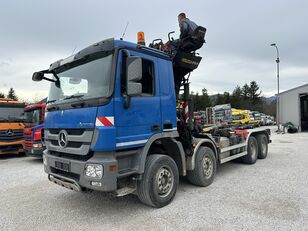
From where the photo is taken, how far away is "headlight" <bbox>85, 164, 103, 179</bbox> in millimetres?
3375

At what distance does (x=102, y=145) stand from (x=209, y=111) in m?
4.86

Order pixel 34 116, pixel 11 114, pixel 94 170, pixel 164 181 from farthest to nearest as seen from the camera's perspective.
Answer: pixel 11 114, pixel 34 116, pixel 164 181, pixel 94 170

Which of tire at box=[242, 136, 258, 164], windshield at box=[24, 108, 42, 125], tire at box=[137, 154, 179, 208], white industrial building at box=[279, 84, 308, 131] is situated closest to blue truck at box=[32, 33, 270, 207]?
tire at box=[137, 154, 179, 208]

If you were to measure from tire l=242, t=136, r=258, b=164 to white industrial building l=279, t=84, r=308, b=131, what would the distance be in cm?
1593

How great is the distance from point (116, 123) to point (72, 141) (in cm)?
82

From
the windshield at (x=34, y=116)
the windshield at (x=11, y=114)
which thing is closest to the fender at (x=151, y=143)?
the windshield at (x=34, y=116)

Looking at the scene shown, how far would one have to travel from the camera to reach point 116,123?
3.52m

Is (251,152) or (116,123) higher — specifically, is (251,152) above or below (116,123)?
below

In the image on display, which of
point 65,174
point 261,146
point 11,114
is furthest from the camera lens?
point 11,114

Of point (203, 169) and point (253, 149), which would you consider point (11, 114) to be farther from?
point (253, 149)

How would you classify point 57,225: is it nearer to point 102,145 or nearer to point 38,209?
point 38,209

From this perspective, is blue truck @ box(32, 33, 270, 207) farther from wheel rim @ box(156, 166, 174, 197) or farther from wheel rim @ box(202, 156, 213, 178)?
wheel rim @ box(202, 156, 213, 178)

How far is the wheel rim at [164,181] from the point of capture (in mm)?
4180

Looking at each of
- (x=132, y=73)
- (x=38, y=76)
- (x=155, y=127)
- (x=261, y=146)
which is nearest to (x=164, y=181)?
(x=155, y=127)
